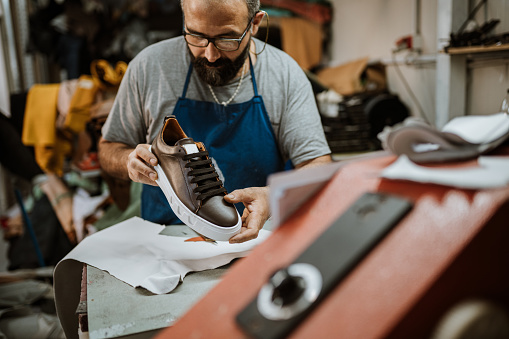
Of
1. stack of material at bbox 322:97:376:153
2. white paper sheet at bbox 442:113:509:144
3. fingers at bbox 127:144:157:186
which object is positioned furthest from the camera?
stack of material at bbox 322:97:376:153

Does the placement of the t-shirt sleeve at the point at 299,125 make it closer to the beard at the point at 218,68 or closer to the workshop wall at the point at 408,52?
the beard at the point at 218,68

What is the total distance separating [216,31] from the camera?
112cm

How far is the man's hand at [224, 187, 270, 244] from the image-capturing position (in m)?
1.00

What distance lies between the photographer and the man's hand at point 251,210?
3.27 ft

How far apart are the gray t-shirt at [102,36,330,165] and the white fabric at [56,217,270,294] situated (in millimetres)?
335

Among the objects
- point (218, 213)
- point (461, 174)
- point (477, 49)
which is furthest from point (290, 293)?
point (477, 49)

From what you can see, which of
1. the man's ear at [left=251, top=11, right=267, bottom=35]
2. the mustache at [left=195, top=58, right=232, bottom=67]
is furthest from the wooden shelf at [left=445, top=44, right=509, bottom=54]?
the mustache at [left=195, top=58, right=232, bottom=67]

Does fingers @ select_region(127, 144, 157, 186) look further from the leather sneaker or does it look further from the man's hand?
the man's hand

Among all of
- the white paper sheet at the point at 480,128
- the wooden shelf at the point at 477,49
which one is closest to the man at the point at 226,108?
the white paper sheet at the point at 480,128

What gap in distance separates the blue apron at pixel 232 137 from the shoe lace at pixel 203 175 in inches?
7.6

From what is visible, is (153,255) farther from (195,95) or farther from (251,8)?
(251,8)

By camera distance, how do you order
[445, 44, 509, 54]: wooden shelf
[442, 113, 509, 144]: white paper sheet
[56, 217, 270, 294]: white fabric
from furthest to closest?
1. [445, 44, 509, 54]: wooden shelf
2. [56, 217, 270, 294]: white fabric
3. [442, 113, 509, 144]: white paper sheet

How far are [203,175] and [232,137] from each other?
30cm

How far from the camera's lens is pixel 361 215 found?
497 millimetres
